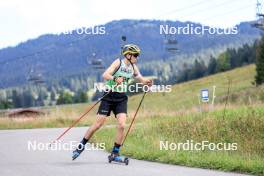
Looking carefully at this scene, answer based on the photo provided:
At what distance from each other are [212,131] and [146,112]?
14.4 metres

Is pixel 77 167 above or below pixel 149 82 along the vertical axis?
below

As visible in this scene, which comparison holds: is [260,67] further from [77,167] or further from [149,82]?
[77,167]

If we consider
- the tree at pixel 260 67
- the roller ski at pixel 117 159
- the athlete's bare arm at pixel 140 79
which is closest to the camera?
the roller ski at pixel 117 159

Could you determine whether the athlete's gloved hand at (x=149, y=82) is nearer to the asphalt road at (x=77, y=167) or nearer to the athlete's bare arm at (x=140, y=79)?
the athlete's bare arm at (x=140, y=79)

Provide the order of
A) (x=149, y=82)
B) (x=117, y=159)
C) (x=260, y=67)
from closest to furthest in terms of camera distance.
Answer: (x=117, y=159) < (x=149, y=82) < (x=260, y=67)

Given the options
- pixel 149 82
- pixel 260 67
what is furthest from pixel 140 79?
pixel 260 67

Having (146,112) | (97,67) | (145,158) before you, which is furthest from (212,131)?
(97,67)

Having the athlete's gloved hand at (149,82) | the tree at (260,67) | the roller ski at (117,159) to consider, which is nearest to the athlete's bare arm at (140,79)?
the athlete's gloved hand at (149,82)

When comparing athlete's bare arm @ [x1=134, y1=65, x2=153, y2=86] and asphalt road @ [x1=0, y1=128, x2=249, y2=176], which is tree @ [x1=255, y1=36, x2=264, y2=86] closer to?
asphalt road @ [x1=0, y1=128, x2=249, y2=176]

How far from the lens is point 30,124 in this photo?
31.9m

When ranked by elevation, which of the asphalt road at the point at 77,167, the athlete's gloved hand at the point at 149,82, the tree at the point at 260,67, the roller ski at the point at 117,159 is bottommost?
the asphalt road at the point at 77,167

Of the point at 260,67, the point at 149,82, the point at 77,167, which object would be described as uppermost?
the point at 260,67

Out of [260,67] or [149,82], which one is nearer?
[149,82]

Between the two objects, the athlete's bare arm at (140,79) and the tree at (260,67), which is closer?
the athlete's bare arm at (140,79)
